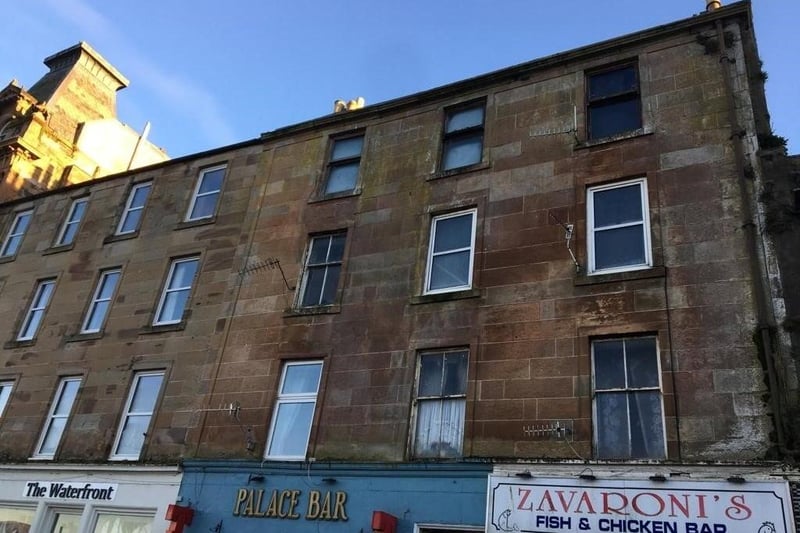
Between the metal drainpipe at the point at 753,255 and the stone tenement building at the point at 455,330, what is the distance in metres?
0.04

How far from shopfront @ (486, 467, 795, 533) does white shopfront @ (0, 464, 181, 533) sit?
8.10m

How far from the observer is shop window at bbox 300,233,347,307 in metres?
16.0

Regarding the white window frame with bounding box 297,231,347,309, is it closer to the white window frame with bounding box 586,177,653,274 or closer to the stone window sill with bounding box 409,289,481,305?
the stone window sill with bounding box 409,289,481,305

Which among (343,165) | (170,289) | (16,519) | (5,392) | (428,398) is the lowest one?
(16,519)

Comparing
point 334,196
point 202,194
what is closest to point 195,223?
point 202,194

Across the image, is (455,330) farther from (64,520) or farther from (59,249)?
(59,249)

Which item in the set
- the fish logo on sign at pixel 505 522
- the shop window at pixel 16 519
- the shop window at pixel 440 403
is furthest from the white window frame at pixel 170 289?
the fish logo on sign at pixel 505 522

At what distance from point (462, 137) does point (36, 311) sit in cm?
1495

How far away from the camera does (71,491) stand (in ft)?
52.9

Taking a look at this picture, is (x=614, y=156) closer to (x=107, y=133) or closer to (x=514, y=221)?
(x=514, y=221)

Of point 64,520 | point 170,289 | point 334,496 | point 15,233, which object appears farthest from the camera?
point 15,233

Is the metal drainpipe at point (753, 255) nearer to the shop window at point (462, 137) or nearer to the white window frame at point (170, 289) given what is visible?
the shop window at point (462, 137)

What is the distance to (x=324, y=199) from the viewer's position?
1739 cm

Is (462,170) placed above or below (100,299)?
above
